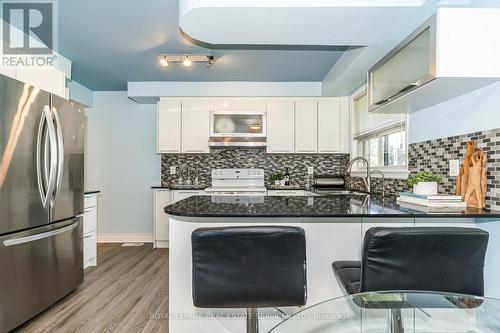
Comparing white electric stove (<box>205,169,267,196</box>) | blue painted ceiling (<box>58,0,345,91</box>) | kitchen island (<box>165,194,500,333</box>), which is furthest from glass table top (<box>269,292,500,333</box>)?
white electric stove (<box>205,169,267,196</box>)

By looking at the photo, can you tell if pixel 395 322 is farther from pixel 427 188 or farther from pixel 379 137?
pixel 379 137

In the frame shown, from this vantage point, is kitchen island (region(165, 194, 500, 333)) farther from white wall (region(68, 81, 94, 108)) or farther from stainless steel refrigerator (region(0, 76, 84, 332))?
white wall (region(68, 81, 94, 108))

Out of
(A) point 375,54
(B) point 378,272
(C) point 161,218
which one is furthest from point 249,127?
(B) point 378,272

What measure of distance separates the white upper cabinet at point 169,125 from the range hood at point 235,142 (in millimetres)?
500

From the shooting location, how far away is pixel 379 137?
3533 mm

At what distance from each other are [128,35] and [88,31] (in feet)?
1.10

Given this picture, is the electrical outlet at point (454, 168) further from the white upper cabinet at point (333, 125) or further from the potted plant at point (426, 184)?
the white upper cabinet at point (333, 125)

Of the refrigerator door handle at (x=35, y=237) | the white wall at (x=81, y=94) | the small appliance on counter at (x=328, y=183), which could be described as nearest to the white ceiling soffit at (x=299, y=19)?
the refrigerator door handle at (x=35, y=237)

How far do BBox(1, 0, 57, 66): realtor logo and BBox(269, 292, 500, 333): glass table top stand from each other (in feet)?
9.07

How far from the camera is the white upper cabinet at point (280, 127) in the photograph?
14.1ft

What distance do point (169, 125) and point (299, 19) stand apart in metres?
2.90

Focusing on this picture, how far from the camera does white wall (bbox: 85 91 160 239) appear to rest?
15.3 ft

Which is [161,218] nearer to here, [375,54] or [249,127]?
[249,127]

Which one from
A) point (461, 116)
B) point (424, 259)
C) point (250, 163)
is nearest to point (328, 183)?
point (250, 163)
